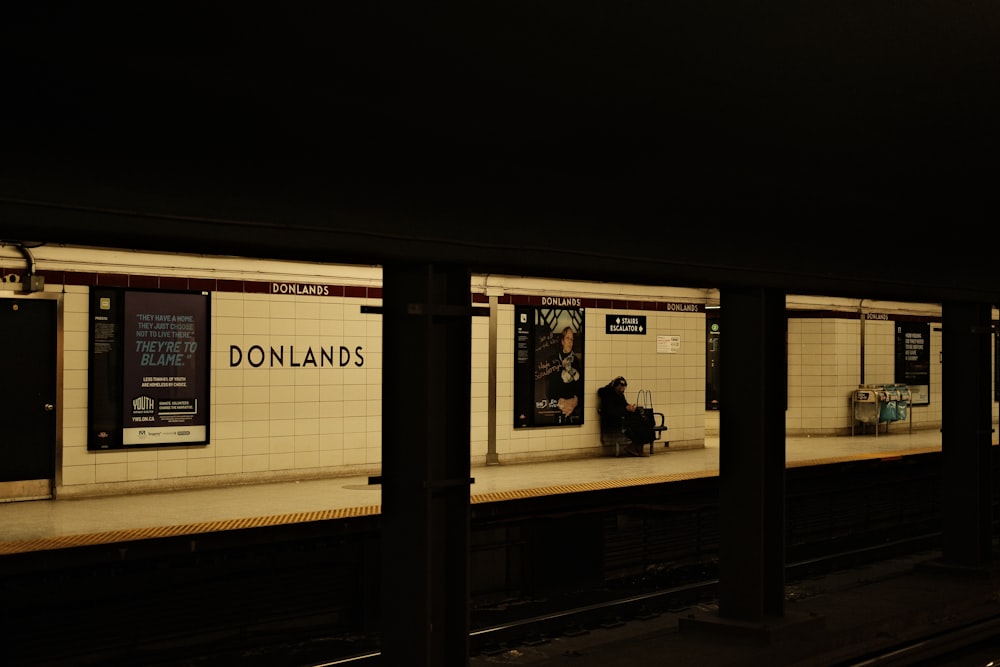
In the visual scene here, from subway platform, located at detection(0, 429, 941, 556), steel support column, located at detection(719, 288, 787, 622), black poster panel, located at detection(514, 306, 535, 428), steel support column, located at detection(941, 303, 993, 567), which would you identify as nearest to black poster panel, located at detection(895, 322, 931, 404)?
subway platform, located at detection(0, 429, 941, 556)

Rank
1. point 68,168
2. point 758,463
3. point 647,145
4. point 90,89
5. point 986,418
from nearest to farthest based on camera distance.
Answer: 1. point 90,89
2. point 68,168
3. point 647,145
4. point 758,463
5. point 986,418

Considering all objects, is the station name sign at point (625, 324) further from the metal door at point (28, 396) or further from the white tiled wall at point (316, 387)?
the metal door at point (28, 396)

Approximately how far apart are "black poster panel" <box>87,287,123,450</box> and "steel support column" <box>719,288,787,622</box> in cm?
594

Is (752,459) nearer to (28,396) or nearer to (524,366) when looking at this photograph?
(28,396)

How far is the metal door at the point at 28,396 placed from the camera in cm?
857

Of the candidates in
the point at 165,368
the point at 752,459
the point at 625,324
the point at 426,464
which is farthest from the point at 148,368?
the point at 625,324

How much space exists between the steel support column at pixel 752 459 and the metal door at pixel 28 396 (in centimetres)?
615

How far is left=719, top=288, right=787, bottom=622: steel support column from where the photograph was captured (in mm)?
5309

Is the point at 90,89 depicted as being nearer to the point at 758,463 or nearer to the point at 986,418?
the point at 758,463

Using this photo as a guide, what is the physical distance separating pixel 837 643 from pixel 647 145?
10.5ft

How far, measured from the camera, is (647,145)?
3842mm

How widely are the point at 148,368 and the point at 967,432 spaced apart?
6995 mm

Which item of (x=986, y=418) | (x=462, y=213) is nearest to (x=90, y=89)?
(x=462, y=213)

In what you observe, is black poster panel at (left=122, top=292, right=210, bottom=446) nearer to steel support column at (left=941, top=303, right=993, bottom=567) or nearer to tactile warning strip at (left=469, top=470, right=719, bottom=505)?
tactile warning strip at (left=469, top=470, right=719, bottom=505)
